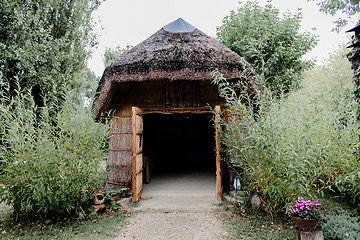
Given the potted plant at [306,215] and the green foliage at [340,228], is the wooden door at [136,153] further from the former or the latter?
the green foliage at [340,228]

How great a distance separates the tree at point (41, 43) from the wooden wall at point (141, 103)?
1451 mm

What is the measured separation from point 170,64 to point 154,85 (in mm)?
819

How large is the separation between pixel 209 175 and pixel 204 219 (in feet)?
9.97

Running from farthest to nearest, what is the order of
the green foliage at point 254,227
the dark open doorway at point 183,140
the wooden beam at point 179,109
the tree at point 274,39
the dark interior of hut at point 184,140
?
the dark interior of hut at point 184,140 < the dark open doorway at point 183,140 < the tree at point 274,39 < the wooden beam at point 179,109 < the green foliage at point 254,227

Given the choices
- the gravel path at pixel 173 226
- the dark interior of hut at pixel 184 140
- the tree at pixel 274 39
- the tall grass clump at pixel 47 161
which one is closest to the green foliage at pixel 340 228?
the gravel path at pixel 173 226

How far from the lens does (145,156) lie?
586 cm

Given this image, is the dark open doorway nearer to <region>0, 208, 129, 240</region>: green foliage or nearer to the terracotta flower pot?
<region>0, 208, 129, 240</region>: green foliage

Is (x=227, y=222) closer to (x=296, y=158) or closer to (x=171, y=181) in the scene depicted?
(x=296, y=158)

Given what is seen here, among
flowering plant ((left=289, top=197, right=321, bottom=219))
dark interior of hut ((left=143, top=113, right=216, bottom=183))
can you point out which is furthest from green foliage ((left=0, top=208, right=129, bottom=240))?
dark interior of hut ((left=143, top=113, right=216, bottom=183))

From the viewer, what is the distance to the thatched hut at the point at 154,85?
4273 mm

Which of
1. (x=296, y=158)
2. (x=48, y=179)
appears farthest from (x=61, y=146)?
(x=296, y=158)

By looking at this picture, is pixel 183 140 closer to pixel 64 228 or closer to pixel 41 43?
pixel 41 43

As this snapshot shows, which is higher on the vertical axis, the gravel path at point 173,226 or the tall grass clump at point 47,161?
the tall grass clump at point 47,161

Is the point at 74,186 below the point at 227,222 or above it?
above
